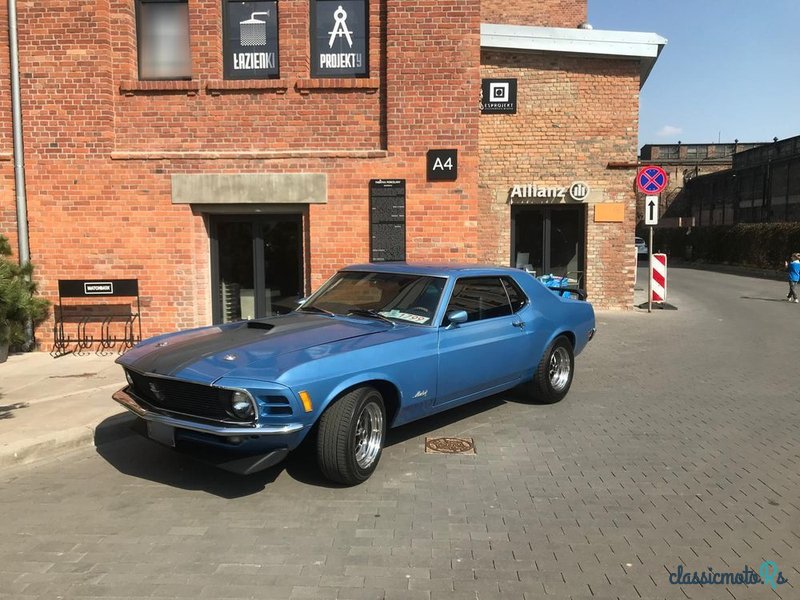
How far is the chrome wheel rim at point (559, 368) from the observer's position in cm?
679

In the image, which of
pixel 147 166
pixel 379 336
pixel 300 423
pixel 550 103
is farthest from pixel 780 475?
pixel 550 103

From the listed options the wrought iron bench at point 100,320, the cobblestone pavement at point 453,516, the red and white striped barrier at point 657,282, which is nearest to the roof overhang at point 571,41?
the red and white striped barrier at point 657,282

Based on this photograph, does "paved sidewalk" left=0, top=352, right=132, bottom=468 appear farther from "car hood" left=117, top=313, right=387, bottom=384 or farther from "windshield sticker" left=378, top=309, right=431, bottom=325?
"windshield sticker" left=378, top=309, right=431, bottom=325

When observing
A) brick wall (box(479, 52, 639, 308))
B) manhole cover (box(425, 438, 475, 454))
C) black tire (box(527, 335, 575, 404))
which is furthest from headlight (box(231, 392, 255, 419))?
brick wall (box(479, 52, 639, 308))

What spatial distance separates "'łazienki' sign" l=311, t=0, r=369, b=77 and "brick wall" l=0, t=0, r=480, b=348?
0.71ft

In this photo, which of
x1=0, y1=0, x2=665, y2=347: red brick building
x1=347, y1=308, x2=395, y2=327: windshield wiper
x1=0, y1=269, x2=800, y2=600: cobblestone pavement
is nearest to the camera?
x1=0, y1=269, x2=800, y2=600: cobblestone pavement

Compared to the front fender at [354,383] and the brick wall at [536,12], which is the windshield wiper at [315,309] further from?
the brick wall at [536,12]

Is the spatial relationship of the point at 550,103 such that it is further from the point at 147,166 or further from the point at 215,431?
the point at 215,431

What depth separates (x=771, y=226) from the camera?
1096 inches

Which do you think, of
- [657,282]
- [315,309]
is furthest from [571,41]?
[315,309]

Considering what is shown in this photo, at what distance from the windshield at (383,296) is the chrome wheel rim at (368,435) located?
93 cm

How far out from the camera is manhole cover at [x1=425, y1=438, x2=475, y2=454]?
525 cm

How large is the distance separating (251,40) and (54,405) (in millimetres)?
6073

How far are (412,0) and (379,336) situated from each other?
20.7 feet
